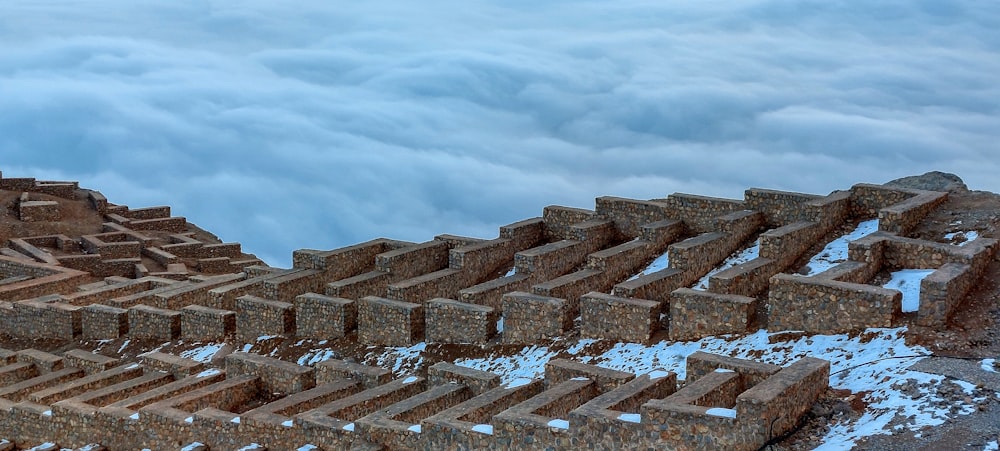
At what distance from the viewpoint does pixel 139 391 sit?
22547 millimetres

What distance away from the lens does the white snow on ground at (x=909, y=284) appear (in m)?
Answer: 19.0

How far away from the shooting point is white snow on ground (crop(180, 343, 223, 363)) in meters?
24.8

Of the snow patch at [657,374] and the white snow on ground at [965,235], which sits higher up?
the white snow on ground at [965,235]

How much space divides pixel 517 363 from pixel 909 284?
6903 mm

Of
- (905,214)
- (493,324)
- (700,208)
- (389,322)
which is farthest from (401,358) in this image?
(905,214)

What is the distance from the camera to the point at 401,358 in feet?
74.6

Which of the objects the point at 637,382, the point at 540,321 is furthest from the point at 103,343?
the point at 637,382

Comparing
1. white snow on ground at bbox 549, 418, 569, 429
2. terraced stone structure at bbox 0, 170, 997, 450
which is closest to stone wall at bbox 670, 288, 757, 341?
terraced stone structure at bbox 0, 170, 997, 450

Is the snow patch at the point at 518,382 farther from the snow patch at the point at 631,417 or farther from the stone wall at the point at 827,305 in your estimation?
the stone wall at the point at 827,305

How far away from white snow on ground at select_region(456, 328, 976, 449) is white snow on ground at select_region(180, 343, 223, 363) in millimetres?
6141

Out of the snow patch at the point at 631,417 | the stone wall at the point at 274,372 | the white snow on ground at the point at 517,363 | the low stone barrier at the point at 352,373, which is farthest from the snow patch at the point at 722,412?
the stone wall at the point at 274,372

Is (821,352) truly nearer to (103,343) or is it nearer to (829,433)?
(829,433)

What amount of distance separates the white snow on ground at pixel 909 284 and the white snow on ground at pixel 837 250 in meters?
1.41

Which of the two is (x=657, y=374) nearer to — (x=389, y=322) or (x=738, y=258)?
(x=389, y=322)
